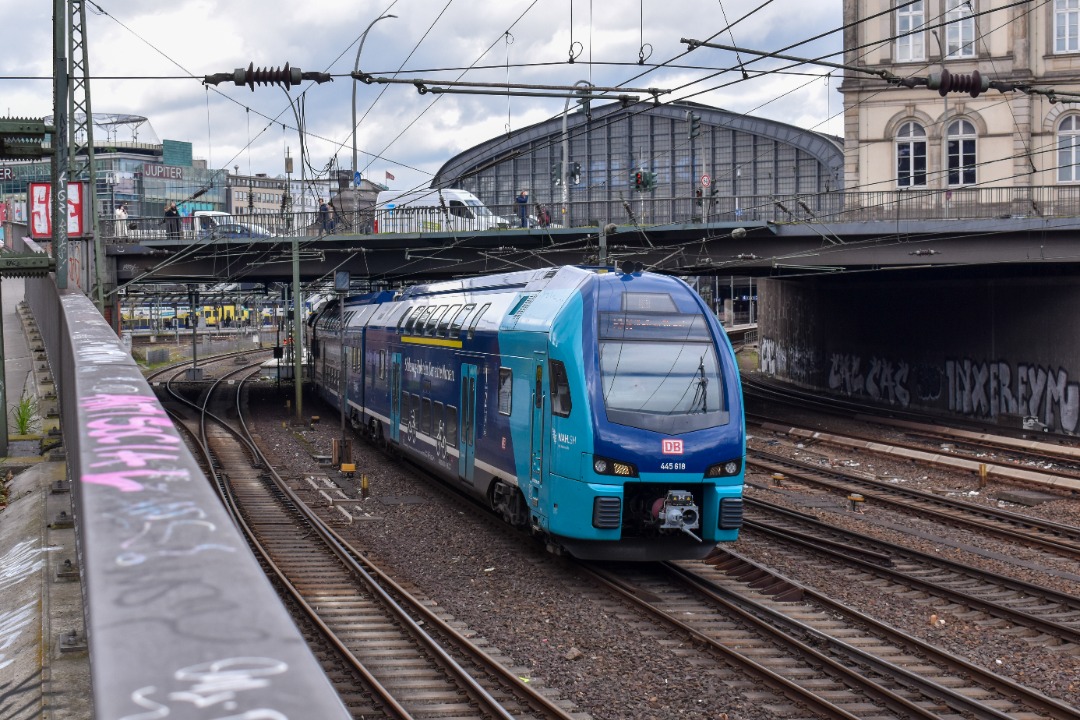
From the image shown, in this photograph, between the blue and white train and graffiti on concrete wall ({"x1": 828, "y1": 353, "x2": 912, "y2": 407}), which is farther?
graffiti on concrete wall ({"x1": 828, "y1": 353, "x2": 912, "y2": 407})

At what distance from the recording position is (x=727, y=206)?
82.5m

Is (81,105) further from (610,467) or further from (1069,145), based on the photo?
(1069,145)

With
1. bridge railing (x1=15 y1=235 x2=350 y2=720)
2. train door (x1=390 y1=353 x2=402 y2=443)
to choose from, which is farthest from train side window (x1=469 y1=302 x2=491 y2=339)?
bridge railing (x1=15 y1=235 x2=350 y2=720)

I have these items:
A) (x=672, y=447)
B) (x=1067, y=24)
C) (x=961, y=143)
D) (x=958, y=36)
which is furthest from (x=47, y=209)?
(x=1067, y=24)

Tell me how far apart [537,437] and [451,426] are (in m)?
4.49

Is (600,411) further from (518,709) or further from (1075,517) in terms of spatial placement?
(1075,517)

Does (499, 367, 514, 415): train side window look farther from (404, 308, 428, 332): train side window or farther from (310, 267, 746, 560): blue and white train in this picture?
(404, 308, 428, 332): train side window

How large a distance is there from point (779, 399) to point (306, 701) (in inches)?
1486

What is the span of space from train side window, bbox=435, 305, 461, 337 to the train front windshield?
5.73 m

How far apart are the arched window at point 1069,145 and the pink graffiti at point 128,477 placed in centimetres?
3682

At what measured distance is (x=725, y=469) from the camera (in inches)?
508

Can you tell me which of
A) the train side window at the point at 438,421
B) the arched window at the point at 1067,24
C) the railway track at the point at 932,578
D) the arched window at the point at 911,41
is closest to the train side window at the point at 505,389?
the train side window at the point at 438,421

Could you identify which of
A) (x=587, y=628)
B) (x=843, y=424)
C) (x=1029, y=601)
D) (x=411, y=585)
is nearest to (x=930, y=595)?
(x=1029, y=601)

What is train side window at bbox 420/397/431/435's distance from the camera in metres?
19.7
